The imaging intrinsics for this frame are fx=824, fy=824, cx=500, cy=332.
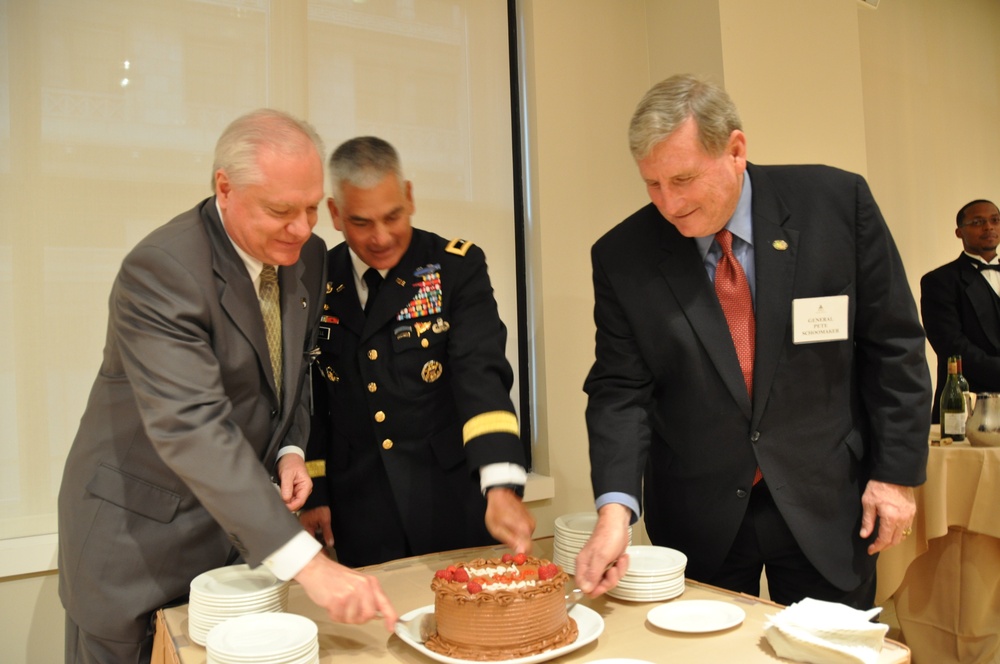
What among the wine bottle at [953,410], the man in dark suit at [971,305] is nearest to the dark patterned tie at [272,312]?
the wine bottle at [953,410]

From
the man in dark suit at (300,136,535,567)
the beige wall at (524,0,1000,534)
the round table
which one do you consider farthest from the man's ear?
the round table

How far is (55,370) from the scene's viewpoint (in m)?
2.74

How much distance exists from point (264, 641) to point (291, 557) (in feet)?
0.60

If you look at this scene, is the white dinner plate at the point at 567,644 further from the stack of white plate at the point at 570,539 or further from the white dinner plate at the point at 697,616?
the stack of white plate at the point at 570,539

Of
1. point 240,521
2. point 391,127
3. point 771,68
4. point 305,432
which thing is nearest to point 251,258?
point 305,432

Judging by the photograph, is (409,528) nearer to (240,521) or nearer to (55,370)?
(240,521)

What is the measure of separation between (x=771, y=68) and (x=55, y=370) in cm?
306

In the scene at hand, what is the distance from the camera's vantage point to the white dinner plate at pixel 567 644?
1229 mm

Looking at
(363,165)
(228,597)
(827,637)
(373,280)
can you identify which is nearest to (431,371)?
(373,280)

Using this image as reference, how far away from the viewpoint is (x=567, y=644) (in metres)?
1.28

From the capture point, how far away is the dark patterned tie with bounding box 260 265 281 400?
1745 mm

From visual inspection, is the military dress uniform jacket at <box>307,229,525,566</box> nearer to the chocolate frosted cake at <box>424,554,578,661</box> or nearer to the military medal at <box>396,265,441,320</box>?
the military medal at <box>396,265,441,320</box>

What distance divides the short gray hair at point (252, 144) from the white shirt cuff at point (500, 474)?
77 centimetres

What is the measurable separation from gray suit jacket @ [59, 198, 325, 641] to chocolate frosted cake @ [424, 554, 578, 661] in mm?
300
